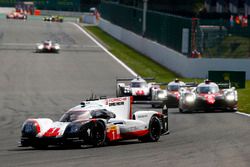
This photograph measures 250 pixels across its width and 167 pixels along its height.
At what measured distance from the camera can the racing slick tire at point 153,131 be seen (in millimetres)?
23172

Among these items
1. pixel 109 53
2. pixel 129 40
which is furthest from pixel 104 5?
pixel 109 53

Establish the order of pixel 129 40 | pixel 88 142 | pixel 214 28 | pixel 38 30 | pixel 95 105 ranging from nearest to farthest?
pixel 88 142, pixel 95 105, pixel 214 28, pixel 129 40, pixel 38 30

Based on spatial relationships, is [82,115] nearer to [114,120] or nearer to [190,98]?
[114,120]

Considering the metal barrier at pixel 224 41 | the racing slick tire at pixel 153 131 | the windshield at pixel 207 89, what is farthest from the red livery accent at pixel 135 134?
the metal barrier at pixel 224 41

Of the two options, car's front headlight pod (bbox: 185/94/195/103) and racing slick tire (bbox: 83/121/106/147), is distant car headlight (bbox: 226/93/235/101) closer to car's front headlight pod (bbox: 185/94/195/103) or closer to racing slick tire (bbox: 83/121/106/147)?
car's front headlight pod (bbox: 185/94/195/103)

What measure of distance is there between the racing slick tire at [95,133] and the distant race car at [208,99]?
12.8 meters

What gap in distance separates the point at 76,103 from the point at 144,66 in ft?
66.2

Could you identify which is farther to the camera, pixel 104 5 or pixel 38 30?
pixel 104 5

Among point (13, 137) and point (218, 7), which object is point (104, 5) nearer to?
point (218, 7)

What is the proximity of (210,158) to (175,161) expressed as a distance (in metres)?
0.92

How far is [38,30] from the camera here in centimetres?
9394

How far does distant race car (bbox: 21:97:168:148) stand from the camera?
68.7ft

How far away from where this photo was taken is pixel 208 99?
33.8 m

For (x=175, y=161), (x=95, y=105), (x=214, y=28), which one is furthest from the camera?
(x=214, y=28)
